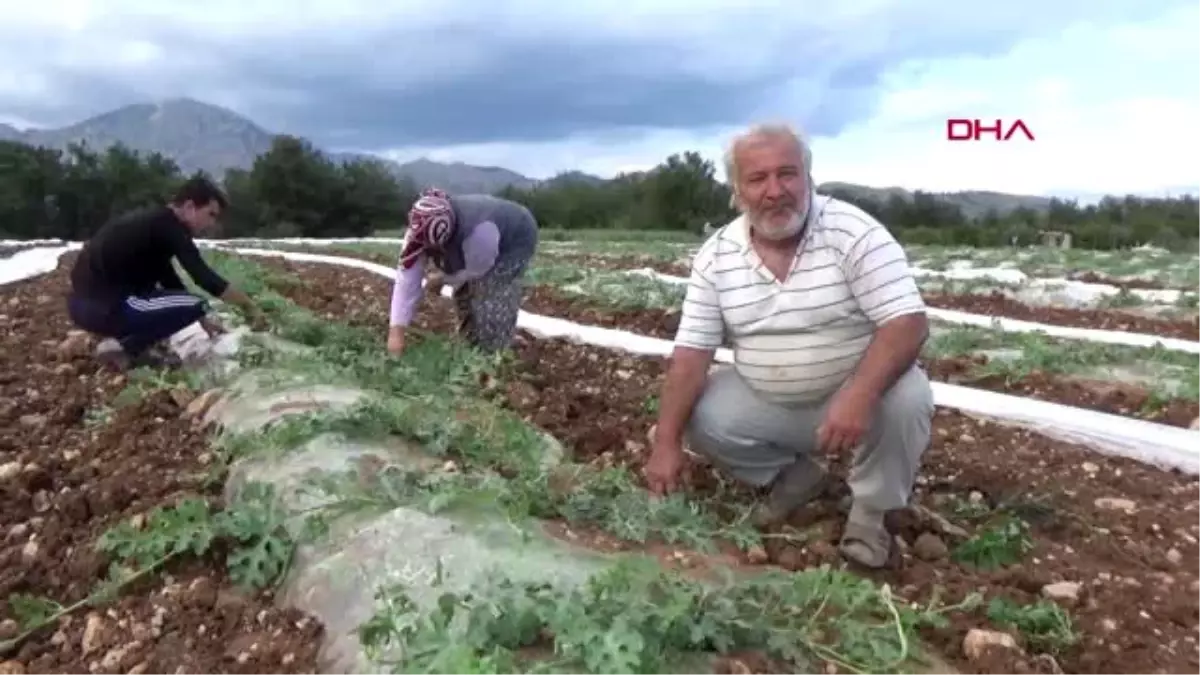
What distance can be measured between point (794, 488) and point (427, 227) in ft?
7.44

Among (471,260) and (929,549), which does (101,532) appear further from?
(471,260)

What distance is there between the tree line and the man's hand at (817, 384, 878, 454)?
3064 cm

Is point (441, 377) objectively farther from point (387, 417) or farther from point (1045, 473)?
point (1045, 473)

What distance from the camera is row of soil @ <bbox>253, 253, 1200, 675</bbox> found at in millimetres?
2559

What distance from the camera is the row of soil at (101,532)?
2.51 meters

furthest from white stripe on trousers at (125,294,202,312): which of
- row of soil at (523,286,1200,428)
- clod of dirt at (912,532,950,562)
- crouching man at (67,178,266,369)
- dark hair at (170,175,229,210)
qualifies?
clod of dirt at (912,532,950,562)

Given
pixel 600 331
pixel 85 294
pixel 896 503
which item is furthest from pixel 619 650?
pixel 600 331

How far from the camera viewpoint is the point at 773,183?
291 cm

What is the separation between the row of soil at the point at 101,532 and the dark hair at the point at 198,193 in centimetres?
83

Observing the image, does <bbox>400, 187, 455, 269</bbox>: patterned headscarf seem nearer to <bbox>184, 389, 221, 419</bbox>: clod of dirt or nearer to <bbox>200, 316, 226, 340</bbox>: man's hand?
<bbox>184, 389, 221, 419</bbox>: clod of dirt

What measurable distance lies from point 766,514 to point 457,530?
1.01 m

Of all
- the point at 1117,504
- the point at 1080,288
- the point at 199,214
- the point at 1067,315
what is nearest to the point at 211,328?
the point at 199,214

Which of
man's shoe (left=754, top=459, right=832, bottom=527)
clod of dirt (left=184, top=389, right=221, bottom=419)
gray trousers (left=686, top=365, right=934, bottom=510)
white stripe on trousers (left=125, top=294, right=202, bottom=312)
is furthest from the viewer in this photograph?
white stripe on trousers (left=125, top=294, right=202, bottom=312)

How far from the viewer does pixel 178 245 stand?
536 cm
